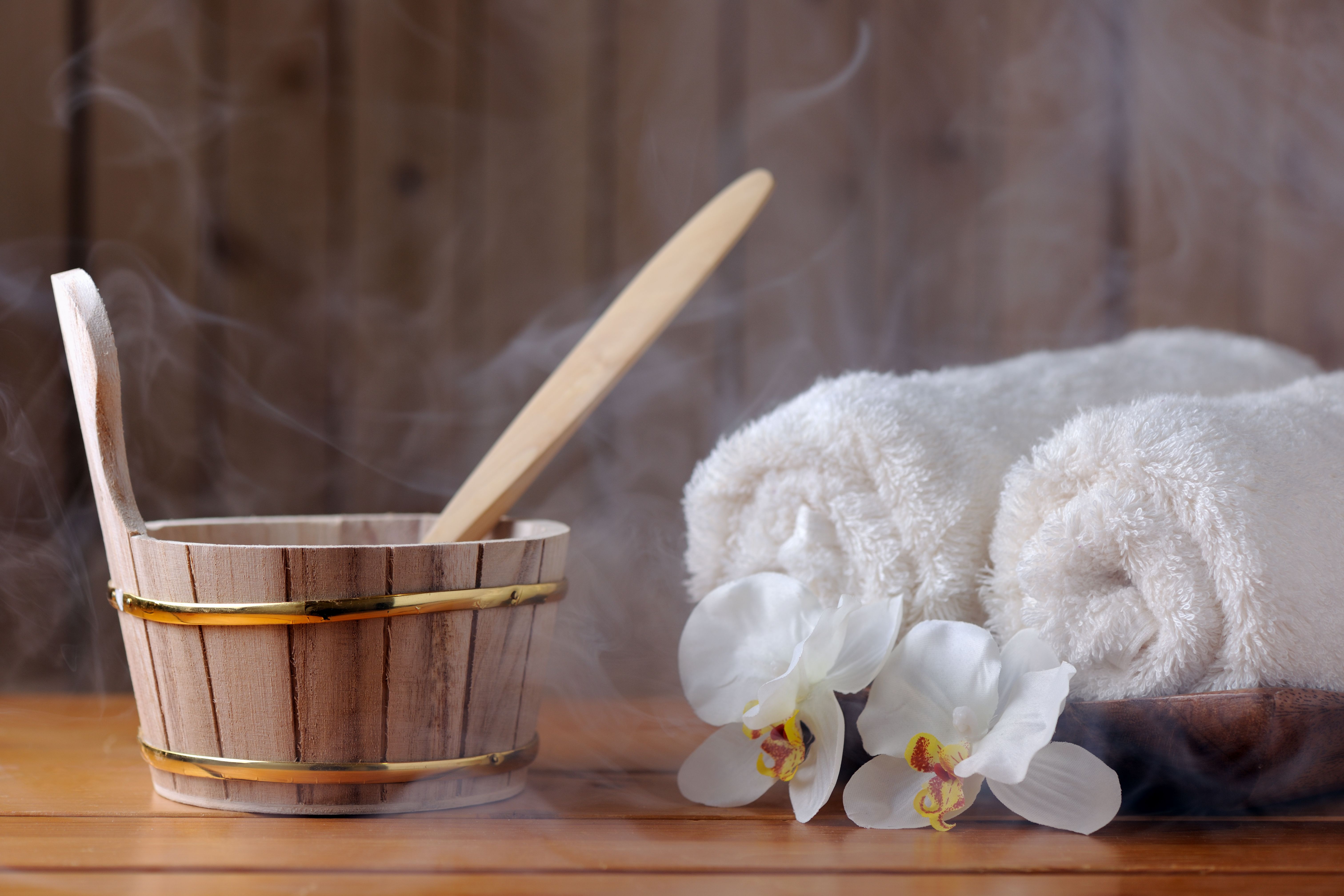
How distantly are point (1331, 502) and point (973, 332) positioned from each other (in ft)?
1.82

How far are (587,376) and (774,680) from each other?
0.65 ft

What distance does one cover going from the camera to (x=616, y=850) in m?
0.48

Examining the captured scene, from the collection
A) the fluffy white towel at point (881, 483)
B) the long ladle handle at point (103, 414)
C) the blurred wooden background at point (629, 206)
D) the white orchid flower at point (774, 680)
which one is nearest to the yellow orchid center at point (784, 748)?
the white orchid flower at point (774, 680)

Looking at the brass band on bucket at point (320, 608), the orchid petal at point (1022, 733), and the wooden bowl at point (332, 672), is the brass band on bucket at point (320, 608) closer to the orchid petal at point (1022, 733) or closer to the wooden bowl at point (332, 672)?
the wooden bowl at point (332, 672)

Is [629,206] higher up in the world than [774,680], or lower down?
higher up

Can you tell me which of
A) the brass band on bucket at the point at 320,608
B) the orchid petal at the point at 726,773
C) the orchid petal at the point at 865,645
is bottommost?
the orchid petal at the point at 726,773

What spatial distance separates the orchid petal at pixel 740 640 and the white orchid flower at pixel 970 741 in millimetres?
52

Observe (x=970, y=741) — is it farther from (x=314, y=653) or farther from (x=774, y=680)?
(x=314, y=653)

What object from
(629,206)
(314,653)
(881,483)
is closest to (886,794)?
(881,483)

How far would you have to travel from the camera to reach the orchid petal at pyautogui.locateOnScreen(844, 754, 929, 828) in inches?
20.0

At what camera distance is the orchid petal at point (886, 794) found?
51 cm

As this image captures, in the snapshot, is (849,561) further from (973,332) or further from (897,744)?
(973,332)

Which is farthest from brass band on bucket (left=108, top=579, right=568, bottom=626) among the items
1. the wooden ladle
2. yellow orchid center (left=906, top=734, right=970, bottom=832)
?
yellow orchid center (left=906, top=734, right=970, bottom=832)

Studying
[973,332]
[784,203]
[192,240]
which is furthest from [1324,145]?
Result: [192,240]
